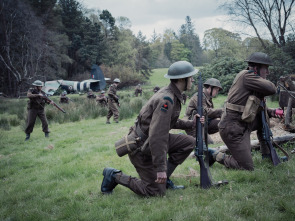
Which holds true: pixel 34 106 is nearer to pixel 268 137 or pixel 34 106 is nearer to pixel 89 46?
pixel 268 137

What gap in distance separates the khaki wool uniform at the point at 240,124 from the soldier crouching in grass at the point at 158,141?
884 millimetres

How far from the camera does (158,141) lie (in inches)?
121

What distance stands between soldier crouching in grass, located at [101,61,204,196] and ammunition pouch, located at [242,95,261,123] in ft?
3.13

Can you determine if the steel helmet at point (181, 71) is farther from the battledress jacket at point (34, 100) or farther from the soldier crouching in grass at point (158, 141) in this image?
the battledress jacket at point (34, 100)

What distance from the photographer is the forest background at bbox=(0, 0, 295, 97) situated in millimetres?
22969

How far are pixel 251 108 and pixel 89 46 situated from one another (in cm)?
4464

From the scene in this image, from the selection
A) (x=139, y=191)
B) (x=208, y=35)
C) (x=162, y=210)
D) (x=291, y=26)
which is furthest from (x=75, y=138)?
(x=208, y=35)

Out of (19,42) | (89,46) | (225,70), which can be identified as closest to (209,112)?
(225,70)

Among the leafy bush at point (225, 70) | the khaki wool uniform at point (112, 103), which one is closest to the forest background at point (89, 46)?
the leafy bush at point (225, 70)

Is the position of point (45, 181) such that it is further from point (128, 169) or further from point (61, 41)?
point (61, 41)

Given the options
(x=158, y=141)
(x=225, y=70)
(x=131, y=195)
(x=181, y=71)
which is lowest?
(x=131, y=195)

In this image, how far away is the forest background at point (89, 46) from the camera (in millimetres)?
22969

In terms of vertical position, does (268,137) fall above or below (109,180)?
above

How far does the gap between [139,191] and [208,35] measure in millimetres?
51089
